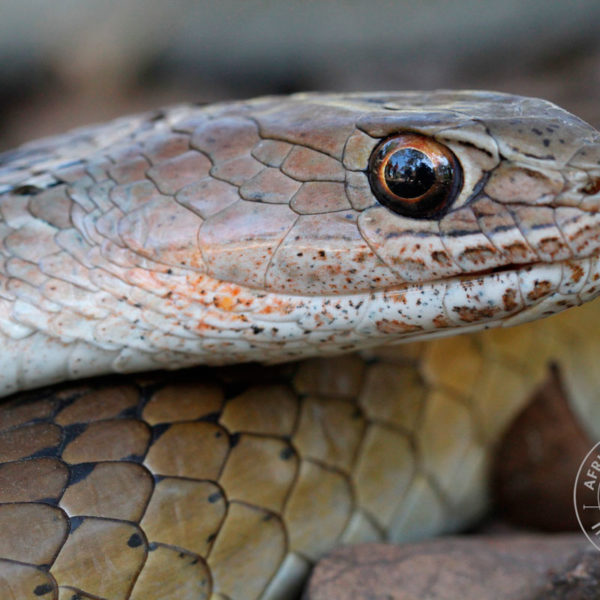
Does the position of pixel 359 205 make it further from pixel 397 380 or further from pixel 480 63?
pixel 480 63

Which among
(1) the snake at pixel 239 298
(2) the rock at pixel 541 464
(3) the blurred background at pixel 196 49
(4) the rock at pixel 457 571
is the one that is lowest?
(4) the rock at pixel 457 571

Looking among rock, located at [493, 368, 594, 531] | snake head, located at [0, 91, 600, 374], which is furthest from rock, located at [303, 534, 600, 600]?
snake head, located at [0, 91, 600, 374]

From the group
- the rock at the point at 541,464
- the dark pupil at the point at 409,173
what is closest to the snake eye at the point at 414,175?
the dark pupil at the point at 409,173

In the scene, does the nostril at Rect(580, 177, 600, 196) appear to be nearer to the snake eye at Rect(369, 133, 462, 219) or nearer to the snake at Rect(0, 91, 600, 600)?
the snake at Rect(0, 91, 600, 600)

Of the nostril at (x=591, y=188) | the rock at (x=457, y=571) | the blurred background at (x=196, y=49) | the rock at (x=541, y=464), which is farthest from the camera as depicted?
the blurred background at (x=196, y=49)

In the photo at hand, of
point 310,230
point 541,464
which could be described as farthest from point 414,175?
point 541,464

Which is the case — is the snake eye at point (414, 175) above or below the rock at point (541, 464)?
above

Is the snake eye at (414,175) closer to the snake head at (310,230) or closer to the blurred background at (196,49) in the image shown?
the snake head at (310,230)

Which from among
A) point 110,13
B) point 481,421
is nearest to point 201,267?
point 481,421
